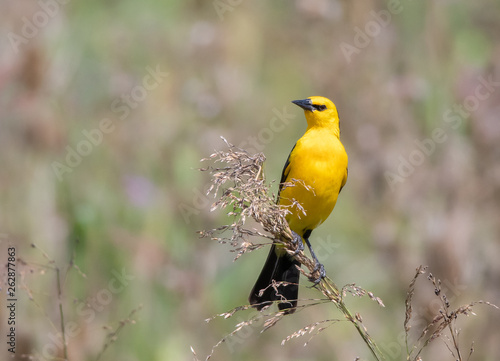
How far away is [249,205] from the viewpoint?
7.06 ft

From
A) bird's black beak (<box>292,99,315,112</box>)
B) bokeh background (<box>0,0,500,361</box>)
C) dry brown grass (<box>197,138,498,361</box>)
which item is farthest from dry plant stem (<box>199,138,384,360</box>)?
bird's black beak (<box>292,99,315,112</box>)

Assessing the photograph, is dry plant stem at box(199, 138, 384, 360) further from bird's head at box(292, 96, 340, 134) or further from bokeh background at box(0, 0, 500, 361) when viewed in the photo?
bird's head at box(292, 96, 340, 134)

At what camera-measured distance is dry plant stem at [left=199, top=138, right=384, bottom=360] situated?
2102 millimetres

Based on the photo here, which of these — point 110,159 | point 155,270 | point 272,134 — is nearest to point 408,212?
point 272,134

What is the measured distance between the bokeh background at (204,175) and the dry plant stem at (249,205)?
99 centimetres

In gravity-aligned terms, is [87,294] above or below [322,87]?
below

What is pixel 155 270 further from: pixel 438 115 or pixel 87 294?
pixel 438 115

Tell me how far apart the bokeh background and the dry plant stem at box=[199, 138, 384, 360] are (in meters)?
0.99

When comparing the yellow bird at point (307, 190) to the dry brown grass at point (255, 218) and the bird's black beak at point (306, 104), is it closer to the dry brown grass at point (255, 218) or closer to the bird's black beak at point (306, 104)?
the bird's black beak at point (306, 104)

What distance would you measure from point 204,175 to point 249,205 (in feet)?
5.57

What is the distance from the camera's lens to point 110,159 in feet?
14.2

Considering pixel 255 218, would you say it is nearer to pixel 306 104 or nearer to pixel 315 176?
pixel 315 176

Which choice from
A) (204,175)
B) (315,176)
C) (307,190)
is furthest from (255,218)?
(204,175)

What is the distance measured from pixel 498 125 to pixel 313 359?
181 cm
